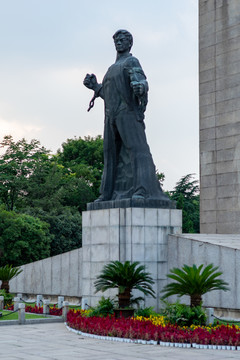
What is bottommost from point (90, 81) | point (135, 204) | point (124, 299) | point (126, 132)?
point (124, 299)

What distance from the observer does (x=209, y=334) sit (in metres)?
10.8

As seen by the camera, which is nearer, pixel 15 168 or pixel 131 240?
pixel 131 240

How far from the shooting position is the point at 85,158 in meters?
50.5

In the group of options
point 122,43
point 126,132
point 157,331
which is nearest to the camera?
point 157,331

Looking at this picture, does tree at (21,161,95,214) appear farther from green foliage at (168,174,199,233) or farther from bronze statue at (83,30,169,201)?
bronze statue at (83,30,169,201)

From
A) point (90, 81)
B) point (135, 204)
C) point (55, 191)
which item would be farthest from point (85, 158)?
point (135, 204)

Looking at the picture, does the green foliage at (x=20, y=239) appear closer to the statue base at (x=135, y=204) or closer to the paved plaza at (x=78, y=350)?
the statue base at (x=135, y=204)

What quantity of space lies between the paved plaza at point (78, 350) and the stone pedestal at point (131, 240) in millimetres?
3146

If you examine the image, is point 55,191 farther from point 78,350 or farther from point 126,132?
point 78,350

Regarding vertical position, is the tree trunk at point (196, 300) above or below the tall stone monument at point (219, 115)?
below

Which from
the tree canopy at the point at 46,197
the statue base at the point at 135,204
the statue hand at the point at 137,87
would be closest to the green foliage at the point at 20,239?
the tree canopy at the point at 46,197

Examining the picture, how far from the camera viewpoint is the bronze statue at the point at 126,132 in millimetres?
16016

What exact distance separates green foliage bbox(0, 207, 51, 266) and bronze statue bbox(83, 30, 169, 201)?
1594cm

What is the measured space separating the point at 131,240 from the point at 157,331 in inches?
166
